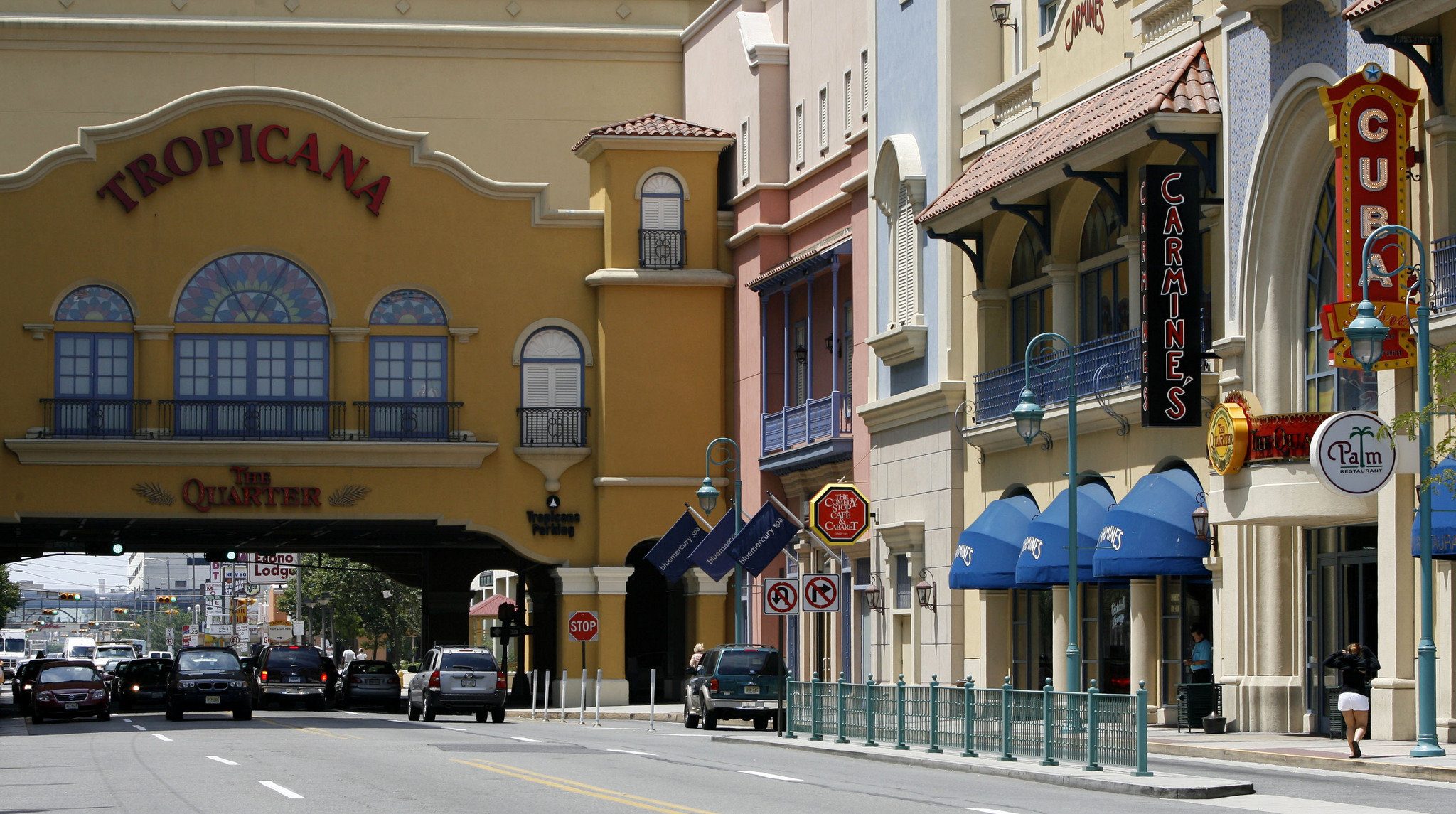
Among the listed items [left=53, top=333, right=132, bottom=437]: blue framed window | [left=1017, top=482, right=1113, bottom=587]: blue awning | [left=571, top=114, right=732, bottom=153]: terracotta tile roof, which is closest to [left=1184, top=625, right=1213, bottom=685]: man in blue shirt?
[left=1017, top=482, right=1113, bottom=587]: blue awning

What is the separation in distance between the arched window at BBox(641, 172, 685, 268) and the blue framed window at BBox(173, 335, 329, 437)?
8.02 meters

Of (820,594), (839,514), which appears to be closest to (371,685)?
(839,514)

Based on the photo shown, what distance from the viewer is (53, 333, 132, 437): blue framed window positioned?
52.3 meters

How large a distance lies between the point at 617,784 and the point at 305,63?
130 ft

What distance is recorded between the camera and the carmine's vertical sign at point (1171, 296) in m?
31.7

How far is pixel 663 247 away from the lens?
5412 centimetres

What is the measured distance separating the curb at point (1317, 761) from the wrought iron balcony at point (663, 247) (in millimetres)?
26841

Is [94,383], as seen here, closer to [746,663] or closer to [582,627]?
[582,627]

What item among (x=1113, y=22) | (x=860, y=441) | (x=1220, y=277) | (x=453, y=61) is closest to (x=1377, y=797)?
(x=1220, y=277)

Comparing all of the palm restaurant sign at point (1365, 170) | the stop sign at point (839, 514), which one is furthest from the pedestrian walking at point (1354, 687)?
the stop sign at point (839, 514)

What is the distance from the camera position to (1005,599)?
132ft

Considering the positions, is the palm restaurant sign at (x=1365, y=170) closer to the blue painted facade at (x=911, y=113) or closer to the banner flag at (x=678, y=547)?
the blue painted facade at (x=911, y=113)

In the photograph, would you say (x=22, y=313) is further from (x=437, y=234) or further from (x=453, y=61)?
(x=453, y=61)

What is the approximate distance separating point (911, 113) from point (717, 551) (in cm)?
1024
